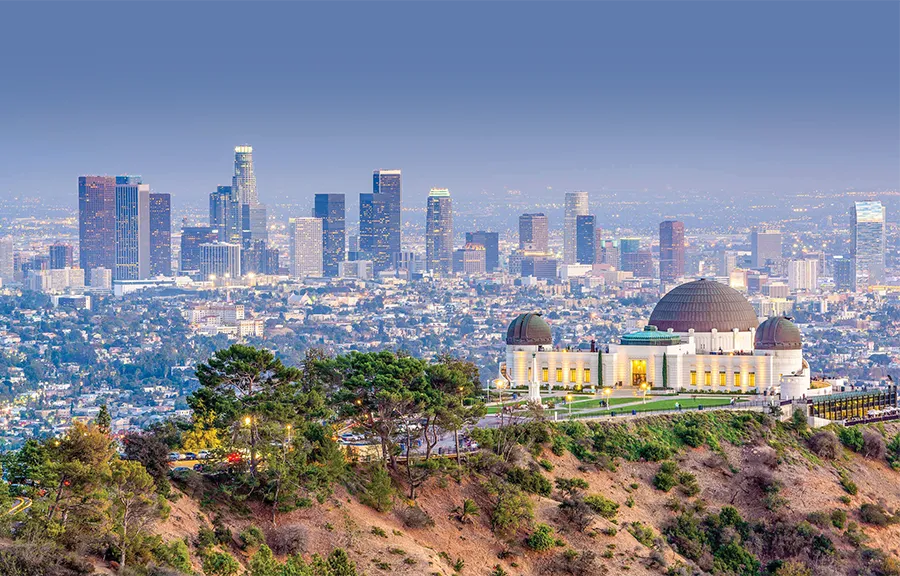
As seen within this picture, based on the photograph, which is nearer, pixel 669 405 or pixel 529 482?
pixel 529 482

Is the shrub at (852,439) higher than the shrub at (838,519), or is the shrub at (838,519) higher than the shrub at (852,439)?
the shrub at (852,439)

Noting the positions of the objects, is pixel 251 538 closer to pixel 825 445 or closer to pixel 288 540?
pixel 288 540

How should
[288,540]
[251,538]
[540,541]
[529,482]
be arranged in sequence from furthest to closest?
1. [529,482]
2. [540,541]
3. [288,540]
4. [251,538]

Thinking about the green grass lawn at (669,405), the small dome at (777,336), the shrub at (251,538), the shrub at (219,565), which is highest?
the small dome at (777,336)

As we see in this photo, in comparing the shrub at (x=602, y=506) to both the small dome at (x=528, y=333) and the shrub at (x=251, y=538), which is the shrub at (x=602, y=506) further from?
the small dome at (x=528, y=333)

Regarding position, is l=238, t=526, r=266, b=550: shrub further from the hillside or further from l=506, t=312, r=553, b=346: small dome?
l=506, t=312, r=553, b=346: small dome

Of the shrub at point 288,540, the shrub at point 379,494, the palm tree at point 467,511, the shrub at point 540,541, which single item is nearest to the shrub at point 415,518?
the shrub at point 379,494

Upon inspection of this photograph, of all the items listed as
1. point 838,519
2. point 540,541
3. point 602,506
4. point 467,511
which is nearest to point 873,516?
point 838,519
